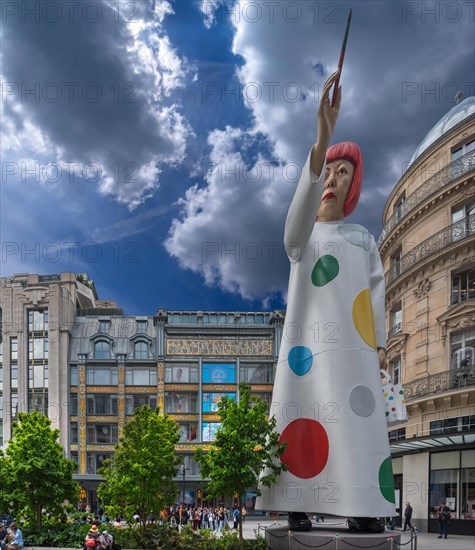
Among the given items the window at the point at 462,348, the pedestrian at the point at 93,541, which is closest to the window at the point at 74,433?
the window at the point at 462,348

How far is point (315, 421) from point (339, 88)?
7.61 meters

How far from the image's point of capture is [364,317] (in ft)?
50.9

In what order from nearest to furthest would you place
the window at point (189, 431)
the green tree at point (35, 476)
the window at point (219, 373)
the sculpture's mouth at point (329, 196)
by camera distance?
the sculpture's mouth at point (329, 196) < the green tree at point (35, 476) < the window at point (189, 431) < the window at point (219, 373)

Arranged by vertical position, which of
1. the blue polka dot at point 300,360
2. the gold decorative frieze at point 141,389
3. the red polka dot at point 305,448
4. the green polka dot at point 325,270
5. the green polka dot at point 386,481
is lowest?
the gold decorative frieze at point 141,389

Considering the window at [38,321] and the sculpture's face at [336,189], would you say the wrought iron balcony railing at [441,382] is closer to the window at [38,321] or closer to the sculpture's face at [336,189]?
the sculpture's face at [336,189]

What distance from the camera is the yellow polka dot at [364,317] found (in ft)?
50.4

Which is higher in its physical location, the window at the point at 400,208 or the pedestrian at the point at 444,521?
the window at the point at 400,208

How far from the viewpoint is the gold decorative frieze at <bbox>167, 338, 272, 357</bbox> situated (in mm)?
55438

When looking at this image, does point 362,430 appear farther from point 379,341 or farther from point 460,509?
point 460,509

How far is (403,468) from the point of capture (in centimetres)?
3177

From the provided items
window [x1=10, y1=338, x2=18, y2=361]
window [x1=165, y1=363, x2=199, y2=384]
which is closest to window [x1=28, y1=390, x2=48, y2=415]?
window [x1=10, y1=338, x2=18, y2=361]

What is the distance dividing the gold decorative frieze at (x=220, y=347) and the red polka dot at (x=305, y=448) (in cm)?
4021

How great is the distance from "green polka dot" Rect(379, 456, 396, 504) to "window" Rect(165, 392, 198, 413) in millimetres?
40802

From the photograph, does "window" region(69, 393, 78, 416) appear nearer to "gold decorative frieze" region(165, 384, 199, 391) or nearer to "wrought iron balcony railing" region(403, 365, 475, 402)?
"gold decorative frieze" region(165, 384, 199, 391)
